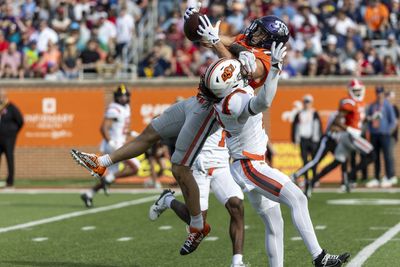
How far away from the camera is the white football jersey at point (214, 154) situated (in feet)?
32.8

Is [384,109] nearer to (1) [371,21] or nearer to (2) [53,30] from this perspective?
(1) [371,21]

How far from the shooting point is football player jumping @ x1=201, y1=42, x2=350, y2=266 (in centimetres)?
784

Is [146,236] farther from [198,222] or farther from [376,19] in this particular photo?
[376,19]

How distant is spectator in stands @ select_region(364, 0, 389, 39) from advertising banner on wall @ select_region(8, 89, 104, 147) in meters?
6.09

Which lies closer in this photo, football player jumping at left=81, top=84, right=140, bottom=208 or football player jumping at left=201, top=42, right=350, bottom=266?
football player jumping at left=201, top=42, right=350, bottom=266

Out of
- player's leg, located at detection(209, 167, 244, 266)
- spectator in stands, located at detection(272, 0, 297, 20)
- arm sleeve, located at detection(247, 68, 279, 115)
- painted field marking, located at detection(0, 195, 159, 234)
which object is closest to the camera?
arm sleeve, located at detection(247, 68, 279, 115)

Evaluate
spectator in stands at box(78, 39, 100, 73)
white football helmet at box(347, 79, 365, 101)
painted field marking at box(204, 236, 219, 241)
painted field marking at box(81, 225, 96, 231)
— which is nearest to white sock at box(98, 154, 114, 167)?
painted field marking at box(204, 236, 219, 241)

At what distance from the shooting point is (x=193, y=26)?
27.5ft

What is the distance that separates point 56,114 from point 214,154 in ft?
46.7

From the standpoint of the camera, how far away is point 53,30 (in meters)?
25.9

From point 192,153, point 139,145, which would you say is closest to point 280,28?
point 192,153

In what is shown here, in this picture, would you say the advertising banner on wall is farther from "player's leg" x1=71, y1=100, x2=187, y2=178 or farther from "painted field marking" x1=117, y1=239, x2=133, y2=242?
"player's leg" x1=71, y1=100, x2=187, y2=178

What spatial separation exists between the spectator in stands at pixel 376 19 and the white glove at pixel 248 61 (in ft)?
52.7

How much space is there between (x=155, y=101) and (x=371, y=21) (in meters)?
A: 5.06
